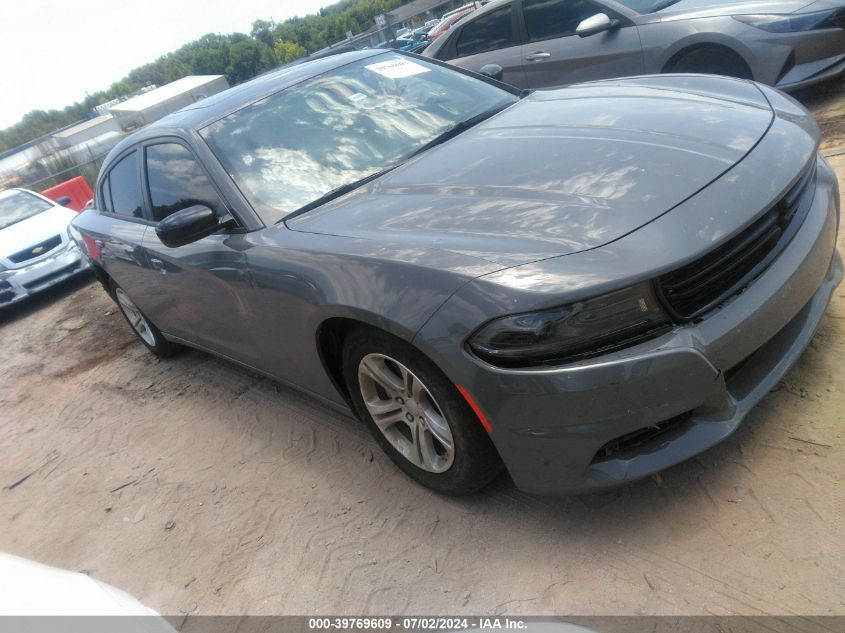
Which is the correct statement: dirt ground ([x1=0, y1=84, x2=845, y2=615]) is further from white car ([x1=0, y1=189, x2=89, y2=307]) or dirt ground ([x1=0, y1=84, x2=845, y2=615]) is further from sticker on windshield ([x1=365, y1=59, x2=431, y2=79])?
white car ([x1=0, y1=189, x2=89, y2=307])

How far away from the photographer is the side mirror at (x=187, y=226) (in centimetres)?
290

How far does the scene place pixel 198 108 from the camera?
3689 mm

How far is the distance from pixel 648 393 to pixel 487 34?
20.2 ft

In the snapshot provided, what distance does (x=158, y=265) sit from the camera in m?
3.79

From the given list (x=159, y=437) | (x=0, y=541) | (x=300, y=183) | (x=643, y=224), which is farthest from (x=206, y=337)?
(x=643, y=224)

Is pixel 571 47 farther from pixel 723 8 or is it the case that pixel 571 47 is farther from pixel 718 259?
pixel 718 259

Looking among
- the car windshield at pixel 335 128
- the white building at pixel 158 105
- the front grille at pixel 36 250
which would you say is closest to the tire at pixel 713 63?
the car windshield at pixel 335 128

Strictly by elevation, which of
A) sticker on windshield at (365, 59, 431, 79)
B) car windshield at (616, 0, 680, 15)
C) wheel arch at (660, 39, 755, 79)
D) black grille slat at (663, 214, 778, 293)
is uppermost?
sticker on windshield at (365, 59, 431, 79)

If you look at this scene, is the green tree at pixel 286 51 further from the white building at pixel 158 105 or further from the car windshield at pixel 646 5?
the car windshield at pixel 646 5

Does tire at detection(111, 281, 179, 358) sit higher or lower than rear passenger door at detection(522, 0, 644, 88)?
lower

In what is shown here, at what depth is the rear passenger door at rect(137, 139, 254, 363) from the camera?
309cm

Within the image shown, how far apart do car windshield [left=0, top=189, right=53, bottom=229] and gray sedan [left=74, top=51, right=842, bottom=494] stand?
7384 millimetres

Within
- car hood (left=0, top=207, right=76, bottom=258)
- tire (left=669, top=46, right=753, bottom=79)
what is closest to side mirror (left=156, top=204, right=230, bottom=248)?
tire (left=669, top=46, right=753, bottom=79)

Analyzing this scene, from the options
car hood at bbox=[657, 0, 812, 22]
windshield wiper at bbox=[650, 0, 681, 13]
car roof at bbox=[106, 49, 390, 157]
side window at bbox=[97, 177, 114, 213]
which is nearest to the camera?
car roof at bbox=[106, 49, 390, 157]
